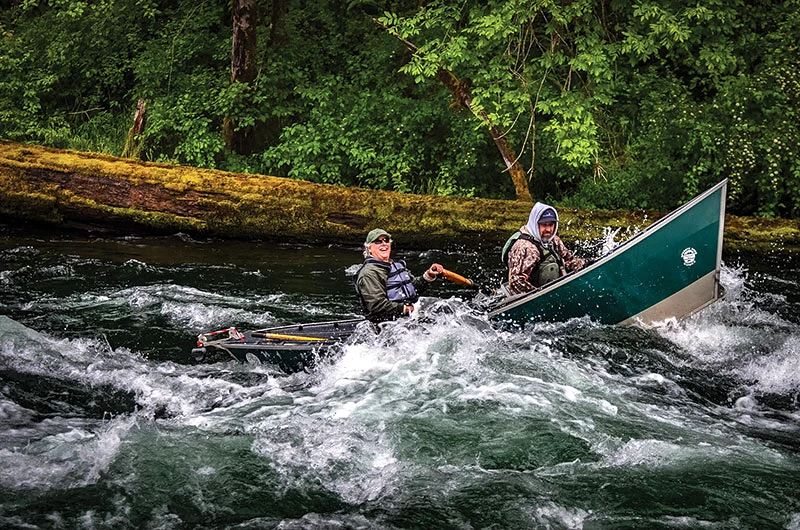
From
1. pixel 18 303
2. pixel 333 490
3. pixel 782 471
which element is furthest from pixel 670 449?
pixel 18 303

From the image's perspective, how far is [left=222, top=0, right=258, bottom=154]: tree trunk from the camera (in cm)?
1496

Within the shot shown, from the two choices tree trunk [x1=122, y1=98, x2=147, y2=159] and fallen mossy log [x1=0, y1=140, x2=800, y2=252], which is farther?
tree trunk [x1=122, y1=98, x2=147, y2=159]

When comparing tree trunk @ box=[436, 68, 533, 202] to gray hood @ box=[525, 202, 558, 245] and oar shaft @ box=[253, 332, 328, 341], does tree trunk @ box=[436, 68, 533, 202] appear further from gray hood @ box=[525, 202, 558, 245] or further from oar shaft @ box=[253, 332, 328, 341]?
oar shaft @ box=[253, 332, 328, 341]

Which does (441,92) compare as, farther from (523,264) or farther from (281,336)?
(281,336)

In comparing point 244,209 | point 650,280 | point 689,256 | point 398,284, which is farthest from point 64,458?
point 244,209

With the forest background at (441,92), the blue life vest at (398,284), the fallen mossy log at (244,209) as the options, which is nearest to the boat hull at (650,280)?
the blue life vest at (398,284)

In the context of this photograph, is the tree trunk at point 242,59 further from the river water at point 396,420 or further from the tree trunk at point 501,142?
the river water at point 396,420

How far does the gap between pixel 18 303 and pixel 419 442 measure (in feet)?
17.3

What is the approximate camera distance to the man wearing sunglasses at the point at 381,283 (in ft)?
24.8

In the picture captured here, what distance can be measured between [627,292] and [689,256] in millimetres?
652

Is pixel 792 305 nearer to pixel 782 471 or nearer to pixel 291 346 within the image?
pixel 782 471

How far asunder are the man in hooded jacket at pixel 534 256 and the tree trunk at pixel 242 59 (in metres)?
8.22

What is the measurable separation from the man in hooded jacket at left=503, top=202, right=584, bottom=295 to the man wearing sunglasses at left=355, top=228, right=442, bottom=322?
3.00 feet

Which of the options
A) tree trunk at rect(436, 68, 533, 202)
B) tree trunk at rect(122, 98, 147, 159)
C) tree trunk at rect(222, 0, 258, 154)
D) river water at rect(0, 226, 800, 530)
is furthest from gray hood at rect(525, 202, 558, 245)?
tree trunk at rect(122, 98, 147, 159)
